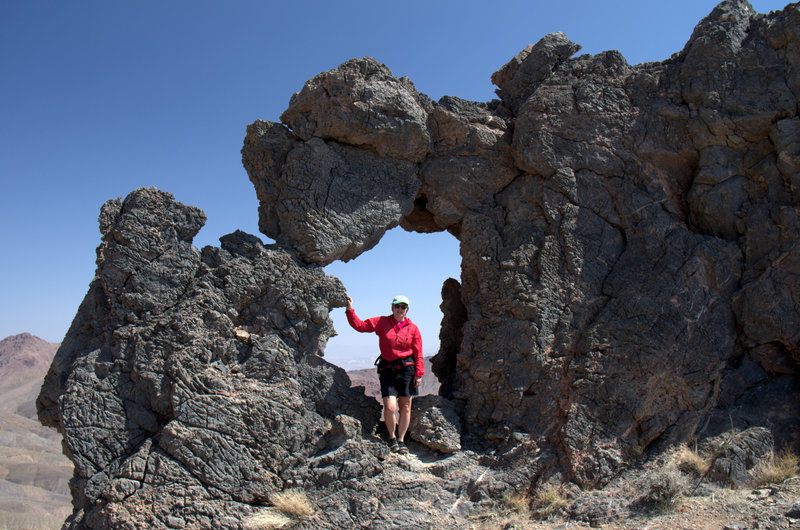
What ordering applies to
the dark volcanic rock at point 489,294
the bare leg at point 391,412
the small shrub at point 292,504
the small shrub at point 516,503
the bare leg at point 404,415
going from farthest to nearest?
the bare leg at point 404,415
the bare leg at point 391,412
the small shrub at point 516,503
the dark volcanic rock at point 489,294
the small shrub at point 292,504

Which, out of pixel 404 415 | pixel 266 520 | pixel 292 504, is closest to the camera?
pixel 266 520

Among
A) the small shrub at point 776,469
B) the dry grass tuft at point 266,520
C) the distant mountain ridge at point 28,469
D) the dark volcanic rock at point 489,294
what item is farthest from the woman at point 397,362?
the distant mountain ridge at point 28,469

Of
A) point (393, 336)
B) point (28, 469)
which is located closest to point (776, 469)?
point (393, 336)

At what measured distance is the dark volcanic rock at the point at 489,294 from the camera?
5180mm

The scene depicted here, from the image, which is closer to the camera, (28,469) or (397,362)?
(397,362)

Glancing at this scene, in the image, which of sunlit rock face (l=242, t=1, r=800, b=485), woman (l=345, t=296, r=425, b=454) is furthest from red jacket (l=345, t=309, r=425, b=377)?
sunlit rock face (l=242, t=1, r=800, b=485)

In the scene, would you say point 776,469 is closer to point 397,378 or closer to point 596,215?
point 596,215

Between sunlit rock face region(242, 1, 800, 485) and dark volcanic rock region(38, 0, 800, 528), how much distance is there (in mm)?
27

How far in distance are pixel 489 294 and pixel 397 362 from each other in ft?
4.58

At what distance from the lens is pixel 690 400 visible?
5754 millimetres

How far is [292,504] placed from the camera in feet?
16.4

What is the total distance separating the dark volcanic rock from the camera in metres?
5.18

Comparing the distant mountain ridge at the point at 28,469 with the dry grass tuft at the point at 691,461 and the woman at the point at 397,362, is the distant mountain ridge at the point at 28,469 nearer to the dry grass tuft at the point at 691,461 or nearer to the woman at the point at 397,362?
Result: the woman at the point at 397,362

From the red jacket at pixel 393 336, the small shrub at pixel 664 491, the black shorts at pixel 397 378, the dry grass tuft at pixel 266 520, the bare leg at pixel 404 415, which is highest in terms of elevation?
the red jacket at pixel 393 336
